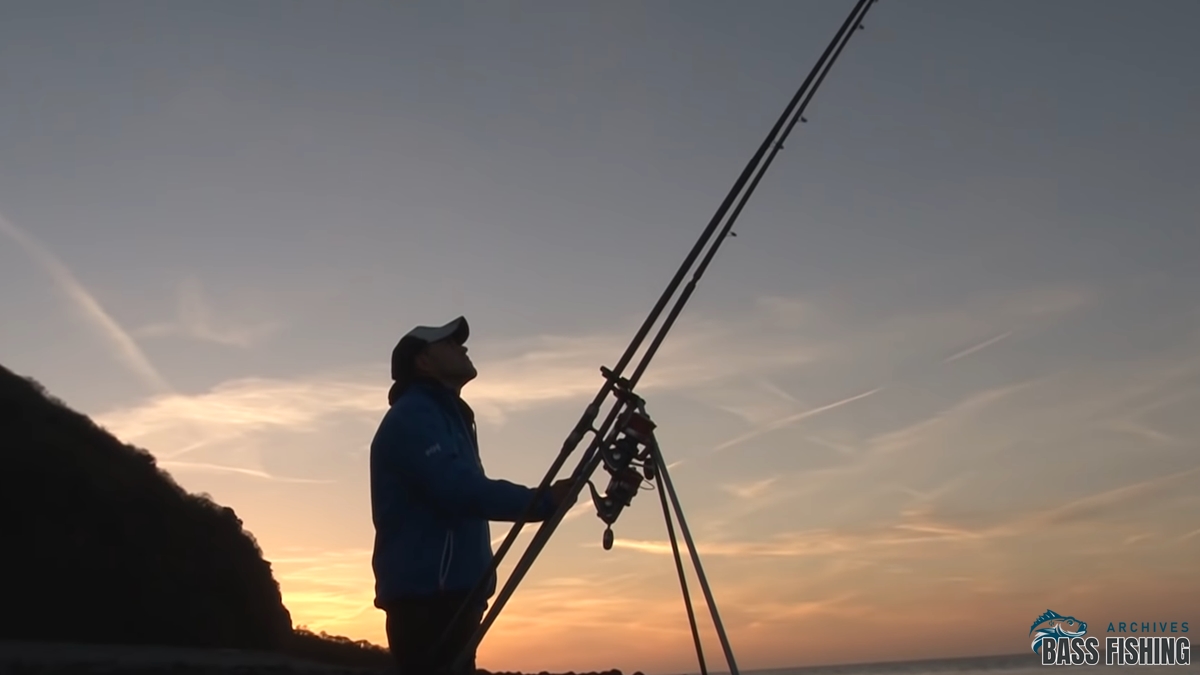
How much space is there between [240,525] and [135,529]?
4836 mm

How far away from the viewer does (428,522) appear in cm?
416

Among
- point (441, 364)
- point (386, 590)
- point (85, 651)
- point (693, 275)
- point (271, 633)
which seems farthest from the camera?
point (271, 633)

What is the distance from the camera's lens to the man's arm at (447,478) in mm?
4012

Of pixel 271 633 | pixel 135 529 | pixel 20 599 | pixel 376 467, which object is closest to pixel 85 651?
pixel 20 599

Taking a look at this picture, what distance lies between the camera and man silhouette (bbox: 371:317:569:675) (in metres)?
4.06

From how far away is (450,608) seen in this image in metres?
4.16

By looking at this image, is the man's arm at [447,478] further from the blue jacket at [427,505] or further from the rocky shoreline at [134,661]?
the rocky shoreline at [134,661]

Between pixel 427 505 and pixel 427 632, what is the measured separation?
460 millimetres

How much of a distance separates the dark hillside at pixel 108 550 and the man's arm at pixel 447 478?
2457 cm

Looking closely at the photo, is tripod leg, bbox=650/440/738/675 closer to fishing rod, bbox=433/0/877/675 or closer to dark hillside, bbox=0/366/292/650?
fishing rod, bbox=433/0/877/675

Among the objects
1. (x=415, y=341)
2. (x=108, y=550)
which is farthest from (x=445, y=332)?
(x=108, y=550)

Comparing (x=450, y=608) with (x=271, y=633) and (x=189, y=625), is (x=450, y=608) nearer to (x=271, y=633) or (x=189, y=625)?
(x=189, y=625)

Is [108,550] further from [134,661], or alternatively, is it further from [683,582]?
[683,582]

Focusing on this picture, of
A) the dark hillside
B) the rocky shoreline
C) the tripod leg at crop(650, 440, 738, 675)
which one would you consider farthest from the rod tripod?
the dark hillside
